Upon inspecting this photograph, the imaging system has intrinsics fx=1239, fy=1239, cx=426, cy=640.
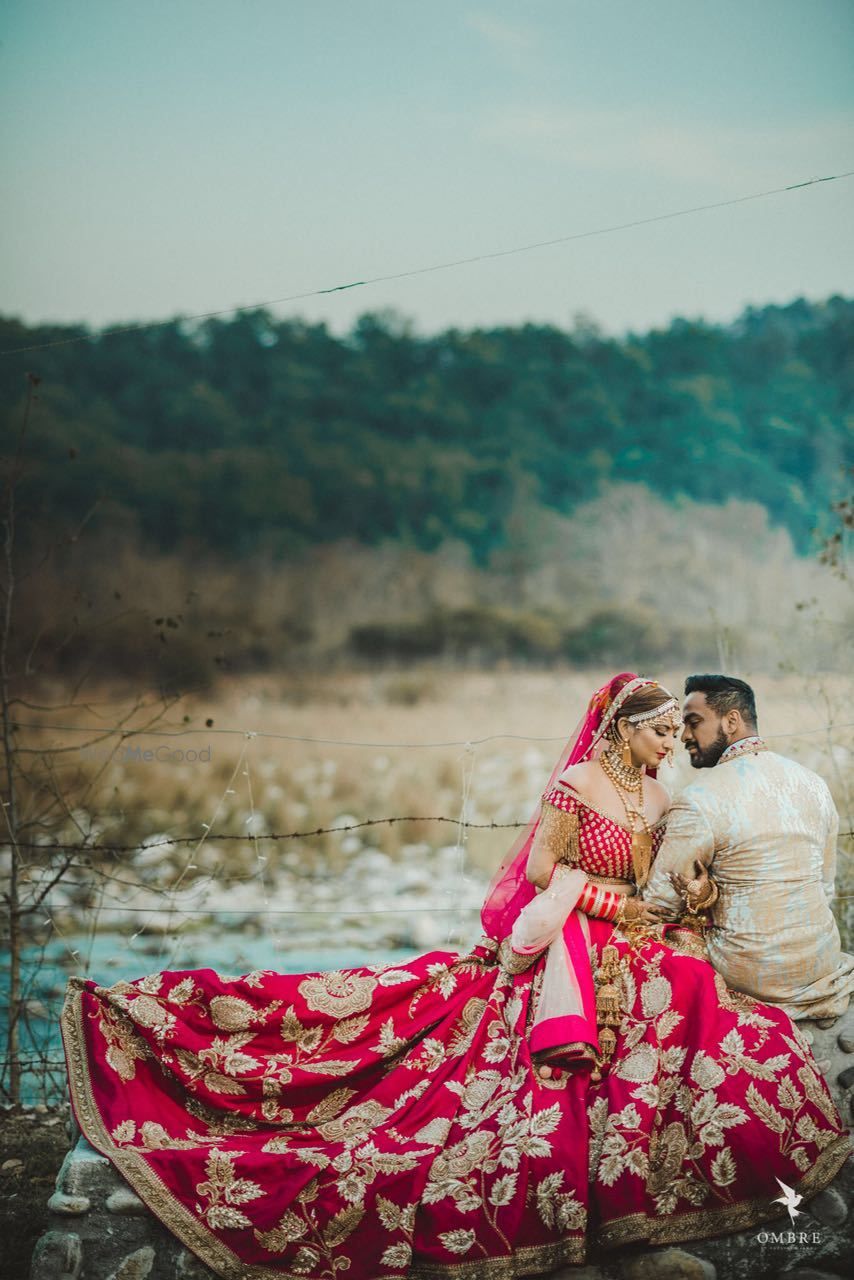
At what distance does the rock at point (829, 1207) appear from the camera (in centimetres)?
313

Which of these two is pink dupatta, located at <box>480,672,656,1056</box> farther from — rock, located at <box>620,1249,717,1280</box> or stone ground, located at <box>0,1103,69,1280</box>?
stone ground, located at <box>0,1103,69,1280</box>

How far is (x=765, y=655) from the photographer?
18.3 m

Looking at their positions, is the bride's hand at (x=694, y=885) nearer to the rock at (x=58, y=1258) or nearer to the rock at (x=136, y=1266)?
the rock at (x=136, y=1266)

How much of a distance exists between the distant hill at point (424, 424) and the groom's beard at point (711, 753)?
61.6 ft

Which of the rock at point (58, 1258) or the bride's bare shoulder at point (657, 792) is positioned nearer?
the rock at point (58, 1258)

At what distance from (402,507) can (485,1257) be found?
2385cm

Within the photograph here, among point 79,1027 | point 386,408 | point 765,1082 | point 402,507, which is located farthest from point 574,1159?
point 386,408

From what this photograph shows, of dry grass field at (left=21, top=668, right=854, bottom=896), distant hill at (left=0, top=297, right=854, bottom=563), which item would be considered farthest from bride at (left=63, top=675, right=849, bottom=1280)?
distant hill at (left=0, top=297, right=854, bottom=563)

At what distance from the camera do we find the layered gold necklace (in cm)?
372


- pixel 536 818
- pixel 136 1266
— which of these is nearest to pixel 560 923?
pixel 536 818

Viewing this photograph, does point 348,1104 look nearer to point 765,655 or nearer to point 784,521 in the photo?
point 765,655

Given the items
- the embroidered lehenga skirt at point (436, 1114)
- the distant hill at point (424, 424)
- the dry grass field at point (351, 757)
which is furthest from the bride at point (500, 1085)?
the distant hill at point (424, 424)

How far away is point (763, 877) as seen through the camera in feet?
11.6

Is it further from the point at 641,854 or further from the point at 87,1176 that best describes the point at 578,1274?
the point at 87,1176
